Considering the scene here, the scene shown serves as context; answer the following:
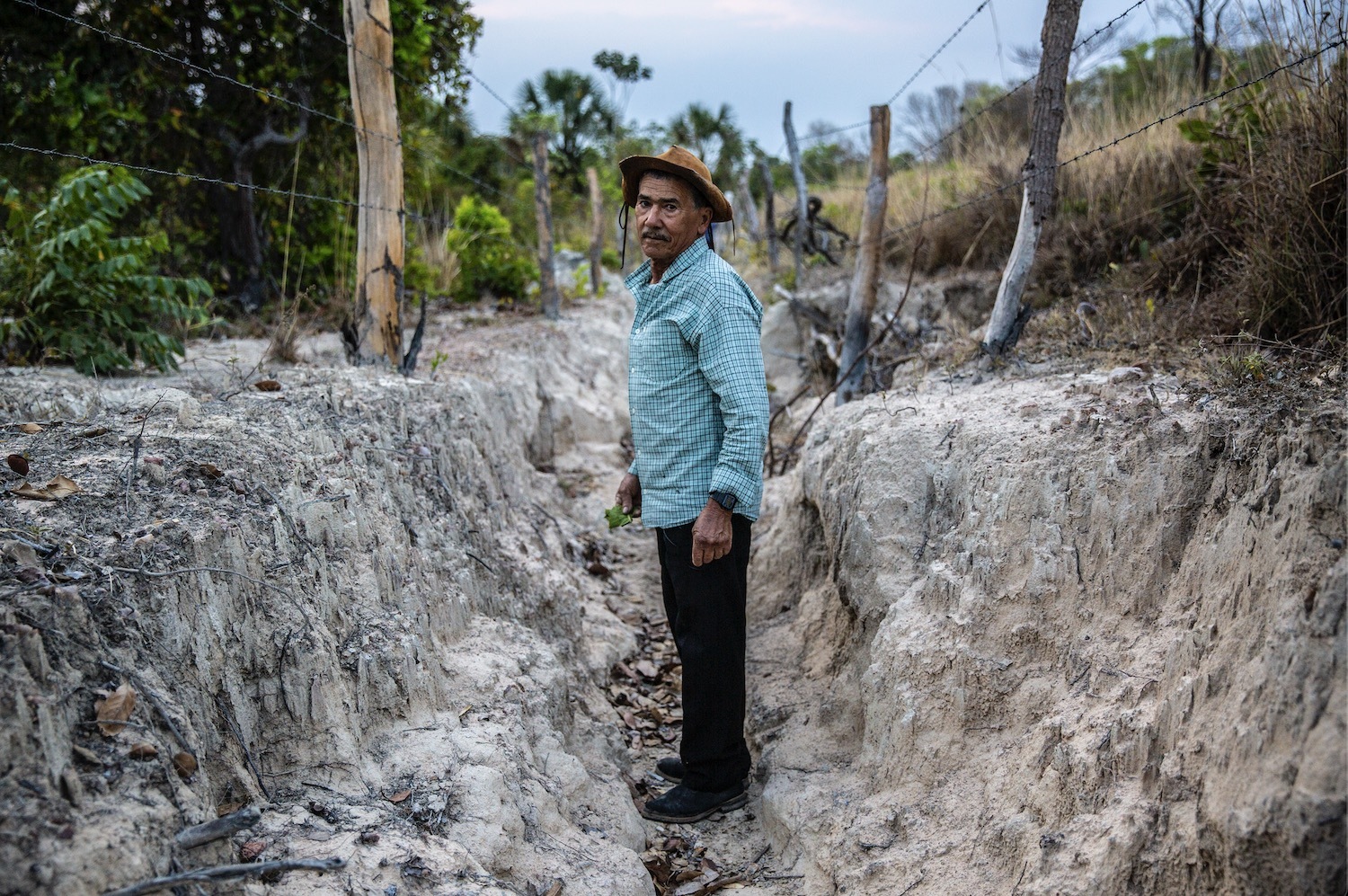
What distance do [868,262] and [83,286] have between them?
14.9ft

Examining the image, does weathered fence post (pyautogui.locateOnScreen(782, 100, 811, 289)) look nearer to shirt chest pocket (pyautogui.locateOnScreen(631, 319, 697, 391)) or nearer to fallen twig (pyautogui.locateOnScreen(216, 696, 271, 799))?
shirt chest pocket (pyautogui.locateOnScreen(631, 319, 697, 391))

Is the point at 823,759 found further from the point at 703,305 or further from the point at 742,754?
the point at 703,305

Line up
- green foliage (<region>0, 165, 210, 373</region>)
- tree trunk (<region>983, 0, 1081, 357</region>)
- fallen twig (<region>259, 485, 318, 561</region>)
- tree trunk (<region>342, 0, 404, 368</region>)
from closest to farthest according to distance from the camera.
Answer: fallen twig (<region>259, 485, 318, 561</region>)
tree trunk (<region>983, 0, 1081, 357</region>)
green foliage (<region>0, 165, 210, 373</region>)
tree trunk (<region>342, 0, 404, 368</region>)

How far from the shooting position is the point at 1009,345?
4355 millimetres

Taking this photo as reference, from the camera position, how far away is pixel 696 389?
2934 millimetres

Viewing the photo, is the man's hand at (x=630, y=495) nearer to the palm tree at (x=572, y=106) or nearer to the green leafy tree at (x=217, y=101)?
the green leafy tree at (x=217, y=101)

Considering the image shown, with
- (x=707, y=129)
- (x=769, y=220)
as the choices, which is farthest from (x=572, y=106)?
(x=769, y=220)

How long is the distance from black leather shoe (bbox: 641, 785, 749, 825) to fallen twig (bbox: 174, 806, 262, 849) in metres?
1.57

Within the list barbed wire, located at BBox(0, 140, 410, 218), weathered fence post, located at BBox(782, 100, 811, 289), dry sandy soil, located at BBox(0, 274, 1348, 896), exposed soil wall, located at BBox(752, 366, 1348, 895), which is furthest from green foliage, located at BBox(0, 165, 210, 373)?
weathered fence post, located at BBox(782, 100, 811, 289)

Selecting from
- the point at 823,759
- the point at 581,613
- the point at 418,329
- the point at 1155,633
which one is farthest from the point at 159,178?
the point at 1155,633

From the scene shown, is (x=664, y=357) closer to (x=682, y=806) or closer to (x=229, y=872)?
(x=682, y=806)

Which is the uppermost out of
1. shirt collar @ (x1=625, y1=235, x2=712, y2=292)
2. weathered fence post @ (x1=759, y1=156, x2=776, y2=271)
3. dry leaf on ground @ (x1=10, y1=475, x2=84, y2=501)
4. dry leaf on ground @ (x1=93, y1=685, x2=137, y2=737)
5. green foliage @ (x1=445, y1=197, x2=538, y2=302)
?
weathered fence post @ (x1=759, y1=156, x2=776, y2=271)

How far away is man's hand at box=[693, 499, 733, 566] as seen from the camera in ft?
9.23

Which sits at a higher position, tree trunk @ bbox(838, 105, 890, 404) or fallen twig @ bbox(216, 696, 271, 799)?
tree trunk @ bbox(838, 105, 890, 404)
